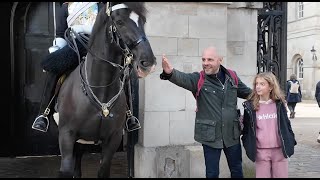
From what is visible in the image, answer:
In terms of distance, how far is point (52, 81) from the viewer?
4.93 m

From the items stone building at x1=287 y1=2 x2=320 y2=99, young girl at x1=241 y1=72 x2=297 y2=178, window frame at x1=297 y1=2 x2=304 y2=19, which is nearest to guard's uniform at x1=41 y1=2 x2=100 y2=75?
young girl at x1=241 y1=72 x2=297 y2=178

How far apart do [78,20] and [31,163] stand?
3.58 metres

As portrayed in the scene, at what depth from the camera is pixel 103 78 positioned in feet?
14.5

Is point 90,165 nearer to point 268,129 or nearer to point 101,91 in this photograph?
point 101,91

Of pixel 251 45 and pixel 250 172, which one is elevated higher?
pixel 251 45

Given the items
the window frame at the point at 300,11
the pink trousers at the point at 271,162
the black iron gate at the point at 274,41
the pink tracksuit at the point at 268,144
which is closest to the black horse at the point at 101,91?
the pink tracksuit at the point at 268,144

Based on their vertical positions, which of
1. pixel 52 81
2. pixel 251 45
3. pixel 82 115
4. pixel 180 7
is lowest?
pixel 82 115

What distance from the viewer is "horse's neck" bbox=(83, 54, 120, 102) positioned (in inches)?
173

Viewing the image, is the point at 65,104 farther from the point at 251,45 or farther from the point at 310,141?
the point at 310,141

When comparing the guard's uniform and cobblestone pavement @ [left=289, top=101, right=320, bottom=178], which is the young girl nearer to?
the guard's uniform

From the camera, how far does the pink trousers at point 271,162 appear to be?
14.0 feet

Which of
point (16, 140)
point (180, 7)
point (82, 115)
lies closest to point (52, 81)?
point (82, 115)

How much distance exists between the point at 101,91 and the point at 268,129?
171 centimetres

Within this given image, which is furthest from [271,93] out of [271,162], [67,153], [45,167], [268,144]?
[45,167]
